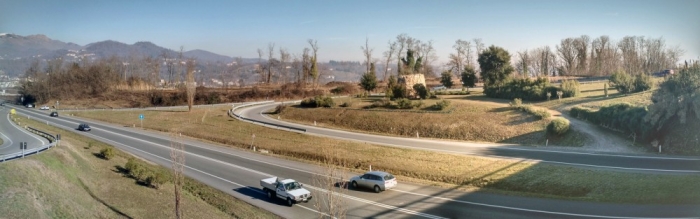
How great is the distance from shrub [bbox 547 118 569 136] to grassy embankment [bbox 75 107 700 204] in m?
8.31

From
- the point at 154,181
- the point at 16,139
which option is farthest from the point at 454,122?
the point at 16,139

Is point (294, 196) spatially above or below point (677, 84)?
below

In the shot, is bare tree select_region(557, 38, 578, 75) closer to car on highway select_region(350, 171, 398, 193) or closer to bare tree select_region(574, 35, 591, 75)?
bare tree select_region(574, 35, 591, 75)

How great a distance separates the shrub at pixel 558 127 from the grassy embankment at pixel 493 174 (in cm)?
831

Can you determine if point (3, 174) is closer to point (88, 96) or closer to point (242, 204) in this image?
point (242, 204)

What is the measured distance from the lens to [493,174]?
22.6m

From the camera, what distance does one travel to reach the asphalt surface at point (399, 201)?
16641mm

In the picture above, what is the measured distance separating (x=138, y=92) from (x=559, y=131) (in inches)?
3194

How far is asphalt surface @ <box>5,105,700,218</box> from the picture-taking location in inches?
655

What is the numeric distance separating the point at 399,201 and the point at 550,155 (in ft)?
40.9

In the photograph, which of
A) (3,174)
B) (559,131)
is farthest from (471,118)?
(3,174)

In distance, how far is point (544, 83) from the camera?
47062 mm

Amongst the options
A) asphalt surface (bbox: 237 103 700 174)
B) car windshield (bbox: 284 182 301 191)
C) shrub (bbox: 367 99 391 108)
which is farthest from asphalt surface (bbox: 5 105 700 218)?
shrub (bbox: 367 99 391 108)

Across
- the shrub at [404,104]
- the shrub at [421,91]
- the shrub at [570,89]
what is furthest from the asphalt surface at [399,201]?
the shrub at [570,89]
